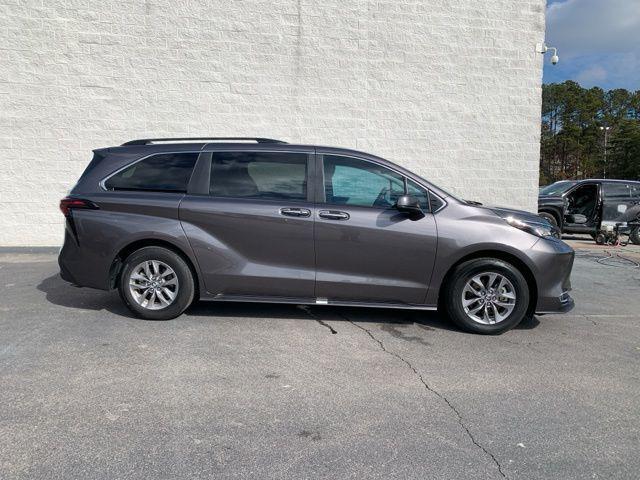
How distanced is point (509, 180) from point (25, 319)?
30.0 ft

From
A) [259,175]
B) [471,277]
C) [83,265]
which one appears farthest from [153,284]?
[471,277]

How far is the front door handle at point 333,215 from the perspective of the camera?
15.6ft

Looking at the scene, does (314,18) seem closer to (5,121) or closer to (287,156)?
(287,156)

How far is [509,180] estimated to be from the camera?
33.6 feet

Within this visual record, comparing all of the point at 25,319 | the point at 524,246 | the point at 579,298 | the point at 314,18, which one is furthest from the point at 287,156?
the point at 314,18

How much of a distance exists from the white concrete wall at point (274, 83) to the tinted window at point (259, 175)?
476 cm

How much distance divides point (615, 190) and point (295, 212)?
1200 cm

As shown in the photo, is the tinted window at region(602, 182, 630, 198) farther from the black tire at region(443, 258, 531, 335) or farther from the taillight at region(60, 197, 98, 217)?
the taillight at region(60, 197, 98, 217)

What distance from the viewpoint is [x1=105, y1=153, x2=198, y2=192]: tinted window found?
16.5ft

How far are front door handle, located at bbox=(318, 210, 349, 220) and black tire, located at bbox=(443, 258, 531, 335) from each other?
1246mm

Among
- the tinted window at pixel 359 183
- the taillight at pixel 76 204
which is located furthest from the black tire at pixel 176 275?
the tinted window at pixel 359 183

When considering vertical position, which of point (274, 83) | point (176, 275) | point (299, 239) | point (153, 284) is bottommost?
point (153, 284)

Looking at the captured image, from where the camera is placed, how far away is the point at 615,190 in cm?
1320

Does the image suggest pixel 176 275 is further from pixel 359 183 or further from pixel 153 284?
pixel 359 183
